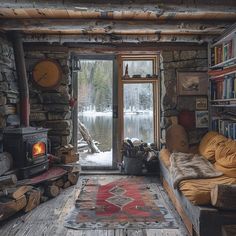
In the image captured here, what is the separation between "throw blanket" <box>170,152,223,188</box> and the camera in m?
2.85

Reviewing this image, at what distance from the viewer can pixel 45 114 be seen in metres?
4.61

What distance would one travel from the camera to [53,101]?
462 centimetres

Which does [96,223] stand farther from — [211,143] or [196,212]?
[211,143]

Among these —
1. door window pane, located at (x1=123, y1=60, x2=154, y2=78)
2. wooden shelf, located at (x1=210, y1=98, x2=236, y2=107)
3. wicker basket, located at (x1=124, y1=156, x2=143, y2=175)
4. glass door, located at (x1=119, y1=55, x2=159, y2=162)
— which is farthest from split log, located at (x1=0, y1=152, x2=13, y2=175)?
wooden shelf, located at (x1=210, y1=98, x2=236, y2=107)

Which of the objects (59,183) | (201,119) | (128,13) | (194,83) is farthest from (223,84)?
(59,183)

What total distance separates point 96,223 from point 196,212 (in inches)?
42.6

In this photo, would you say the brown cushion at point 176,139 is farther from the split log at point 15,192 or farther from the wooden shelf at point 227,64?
the split log at point 15,192

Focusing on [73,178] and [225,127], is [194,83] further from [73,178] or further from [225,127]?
[73,178]

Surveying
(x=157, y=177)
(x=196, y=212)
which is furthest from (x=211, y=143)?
(x=196, y=212)

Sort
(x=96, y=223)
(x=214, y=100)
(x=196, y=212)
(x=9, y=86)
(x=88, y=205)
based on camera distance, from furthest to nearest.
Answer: (x=214, y=100), (x=9, y=86), (x=88, y=205), (x=96, y=223), (x=196, y=212)

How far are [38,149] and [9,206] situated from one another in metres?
1.11

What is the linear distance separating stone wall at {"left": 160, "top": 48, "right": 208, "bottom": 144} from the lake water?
0.52 meters

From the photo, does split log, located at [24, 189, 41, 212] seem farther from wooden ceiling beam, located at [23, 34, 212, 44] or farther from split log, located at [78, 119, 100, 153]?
wooden ceiling beam, located at [23, 34, 212, 44]

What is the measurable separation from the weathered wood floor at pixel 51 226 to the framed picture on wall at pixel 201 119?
5.53 feet
